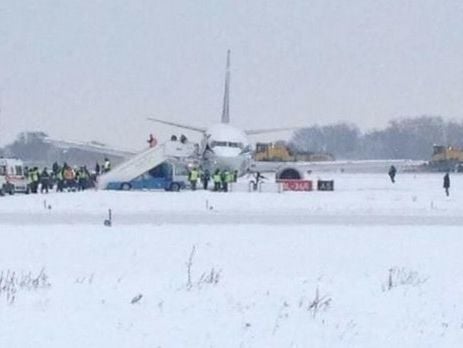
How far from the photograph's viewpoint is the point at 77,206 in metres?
36.0

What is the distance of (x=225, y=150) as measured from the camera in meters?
62.9

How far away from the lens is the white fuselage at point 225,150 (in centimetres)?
6231

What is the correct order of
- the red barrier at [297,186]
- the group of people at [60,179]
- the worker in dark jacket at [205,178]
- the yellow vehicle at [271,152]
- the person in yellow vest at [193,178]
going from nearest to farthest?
the group of people at [60,179], the person in yellow vest at [193,178], the red barrier at [297,186], the worker in dark jacket at [205,178], the yellow vehicle at [271,152]

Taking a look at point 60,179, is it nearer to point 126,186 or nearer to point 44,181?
point 44,181

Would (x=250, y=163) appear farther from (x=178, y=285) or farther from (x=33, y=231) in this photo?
(x=178, y=285)

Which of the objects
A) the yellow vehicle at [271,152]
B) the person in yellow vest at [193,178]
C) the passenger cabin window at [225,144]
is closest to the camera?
the person in yellow vest at [193,178]

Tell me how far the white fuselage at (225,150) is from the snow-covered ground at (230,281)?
1297 inches

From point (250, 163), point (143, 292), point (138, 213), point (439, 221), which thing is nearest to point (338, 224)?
point (439, 221)

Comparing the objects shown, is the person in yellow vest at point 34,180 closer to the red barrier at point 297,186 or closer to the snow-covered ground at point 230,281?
the red barrier at point 297,186

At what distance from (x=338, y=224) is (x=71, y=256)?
10595 mm

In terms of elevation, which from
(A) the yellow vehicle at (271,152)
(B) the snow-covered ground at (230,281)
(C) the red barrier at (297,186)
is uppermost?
(A) the yellow vehicle at (271,152)

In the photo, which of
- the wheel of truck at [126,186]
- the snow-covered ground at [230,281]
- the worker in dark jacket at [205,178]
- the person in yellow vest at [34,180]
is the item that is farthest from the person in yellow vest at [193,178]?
the snow-covered ground at [230,281]

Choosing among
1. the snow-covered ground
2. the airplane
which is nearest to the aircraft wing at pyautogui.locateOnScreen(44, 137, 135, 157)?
the airplane

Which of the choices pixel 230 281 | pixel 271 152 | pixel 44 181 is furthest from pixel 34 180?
pixel 271 152
